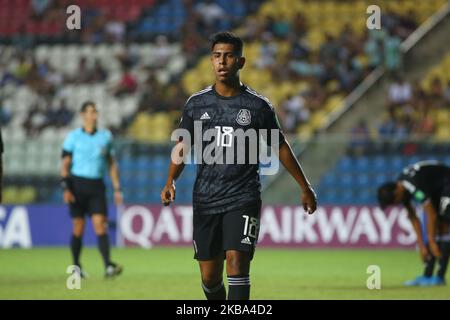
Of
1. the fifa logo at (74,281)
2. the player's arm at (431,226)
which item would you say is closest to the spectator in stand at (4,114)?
the fifa logo at (74,281)

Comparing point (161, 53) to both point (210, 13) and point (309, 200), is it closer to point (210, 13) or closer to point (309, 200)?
point (210, 13)

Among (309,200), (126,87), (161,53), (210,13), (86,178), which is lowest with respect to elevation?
(309,200)

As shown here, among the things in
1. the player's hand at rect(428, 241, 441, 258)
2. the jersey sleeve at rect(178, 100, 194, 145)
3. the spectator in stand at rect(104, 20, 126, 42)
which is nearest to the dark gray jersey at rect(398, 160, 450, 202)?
the player's hand at rect(428, 241, 441, 258)

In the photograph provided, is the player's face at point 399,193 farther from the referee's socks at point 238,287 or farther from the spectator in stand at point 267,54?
the spectator in stand at point 267,54

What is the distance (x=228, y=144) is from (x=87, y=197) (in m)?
6.51

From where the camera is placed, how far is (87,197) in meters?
15.0

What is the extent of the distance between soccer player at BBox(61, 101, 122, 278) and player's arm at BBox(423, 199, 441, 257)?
177 inches

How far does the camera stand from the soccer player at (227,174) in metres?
8.69

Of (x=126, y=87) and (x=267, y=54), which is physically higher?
(x=267, y=54)

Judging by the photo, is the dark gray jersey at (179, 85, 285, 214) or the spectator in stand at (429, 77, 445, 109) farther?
the spectator in stand at (429, 77, 445, 109)

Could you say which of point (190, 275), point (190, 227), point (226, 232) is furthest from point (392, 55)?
point (226, 232)

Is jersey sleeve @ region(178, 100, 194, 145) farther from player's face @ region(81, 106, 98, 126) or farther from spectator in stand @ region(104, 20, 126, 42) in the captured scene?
spectator in stand @ region(104, 20, 126, 42)

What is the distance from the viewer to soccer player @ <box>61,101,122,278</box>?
14.9m

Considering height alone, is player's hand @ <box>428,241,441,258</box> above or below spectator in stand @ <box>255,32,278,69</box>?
below
